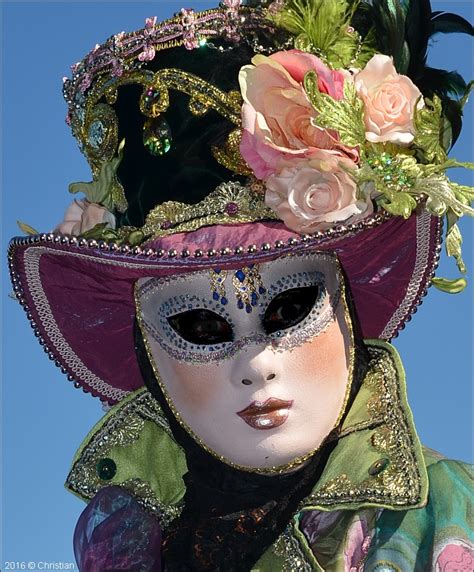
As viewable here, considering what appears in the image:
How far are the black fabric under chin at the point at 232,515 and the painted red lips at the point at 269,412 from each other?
8.8 inches

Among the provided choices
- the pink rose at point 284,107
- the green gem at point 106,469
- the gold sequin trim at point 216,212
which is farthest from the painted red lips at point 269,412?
the green gem at point 106,469

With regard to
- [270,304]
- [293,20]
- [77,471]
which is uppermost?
[293,20]

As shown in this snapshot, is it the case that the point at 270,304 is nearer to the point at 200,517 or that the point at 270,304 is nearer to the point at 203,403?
the point at 203,403

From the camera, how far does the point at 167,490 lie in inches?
193

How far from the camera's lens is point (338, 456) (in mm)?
4461

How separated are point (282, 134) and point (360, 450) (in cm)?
92

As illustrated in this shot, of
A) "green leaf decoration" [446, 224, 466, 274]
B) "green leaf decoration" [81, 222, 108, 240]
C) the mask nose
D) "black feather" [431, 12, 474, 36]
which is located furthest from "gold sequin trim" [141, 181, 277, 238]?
"black feather" [431, 12, 474, 36]

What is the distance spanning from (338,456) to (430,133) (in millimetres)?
957

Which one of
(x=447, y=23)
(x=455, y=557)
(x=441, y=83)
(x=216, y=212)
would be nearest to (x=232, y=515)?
(x=455, y=557)

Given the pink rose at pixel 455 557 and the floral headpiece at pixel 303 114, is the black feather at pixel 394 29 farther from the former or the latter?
the pink rose at pixel 455 557

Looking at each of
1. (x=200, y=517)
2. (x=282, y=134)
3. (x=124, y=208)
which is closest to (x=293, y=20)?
(x=282, y=134)

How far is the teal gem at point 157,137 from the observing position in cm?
459

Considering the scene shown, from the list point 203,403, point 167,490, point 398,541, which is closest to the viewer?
point 398,541

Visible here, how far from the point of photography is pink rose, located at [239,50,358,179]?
4.24m
